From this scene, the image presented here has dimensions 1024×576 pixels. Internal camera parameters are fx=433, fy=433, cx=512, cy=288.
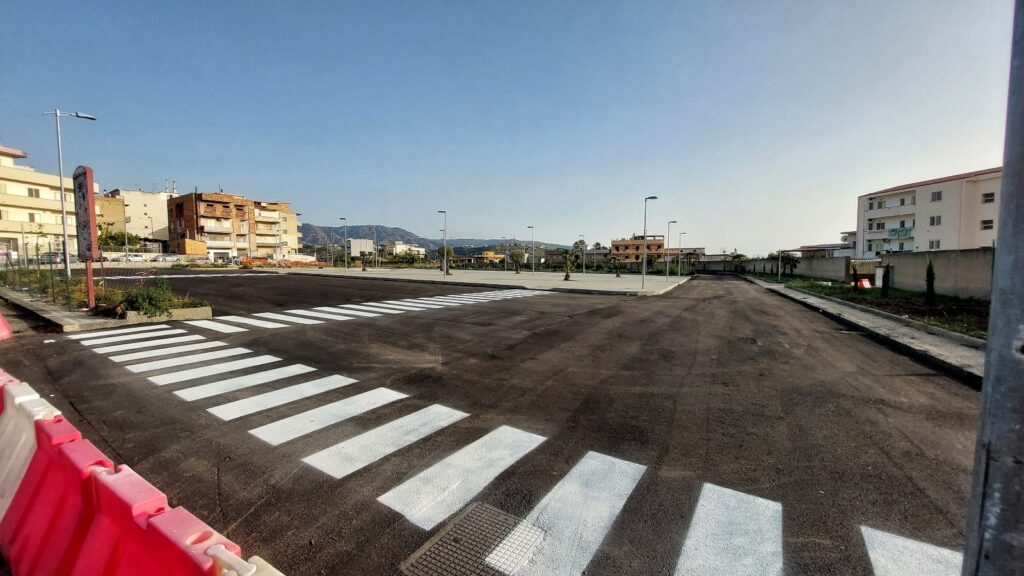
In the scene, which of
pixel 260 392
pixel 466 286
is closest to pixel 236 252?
pixel 466 286

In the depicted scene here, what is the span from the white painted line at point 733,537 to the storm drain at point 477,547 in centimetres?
104

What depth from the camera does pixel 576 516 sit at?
10.8 feet

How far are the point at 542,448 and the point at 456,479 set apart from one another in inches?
40.2

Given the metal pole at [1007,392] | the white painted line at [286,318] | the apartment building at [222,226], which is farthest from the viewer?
the apartment building at [222,226]

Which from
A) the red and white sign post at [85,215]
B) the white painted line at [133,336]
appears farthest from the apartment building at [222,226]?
the white painted line at [133,336]

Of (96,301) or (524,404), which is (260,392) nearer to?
(524,404)

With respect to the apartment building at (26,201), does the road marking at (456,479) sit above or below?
below

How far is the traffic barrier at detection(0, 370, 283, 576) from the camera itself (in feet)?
6.40

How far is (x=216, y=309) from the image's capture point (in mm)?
14773

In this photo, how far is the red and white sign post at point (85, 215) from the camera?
11.8m

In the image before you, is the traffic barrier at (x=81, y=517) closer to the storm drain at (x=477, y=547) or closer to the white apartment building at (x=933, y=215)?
the storm drain at (x=477, y=547)

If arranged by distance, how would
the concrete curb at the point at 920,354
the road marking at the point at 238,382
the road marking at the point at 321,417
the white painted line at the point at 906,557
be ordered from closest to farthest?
1. the white painted line at the point at 906,557
2. the road marking at the point at 321,417
3. the road marking at the point at 238,382
4. the concrete curb at the point at 920,354

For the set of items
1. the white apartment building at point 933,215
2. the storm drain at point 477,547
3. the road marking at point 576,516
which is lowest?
the storm drain at point 477,547

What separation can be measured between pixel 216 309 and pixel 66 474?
46.2 ft
